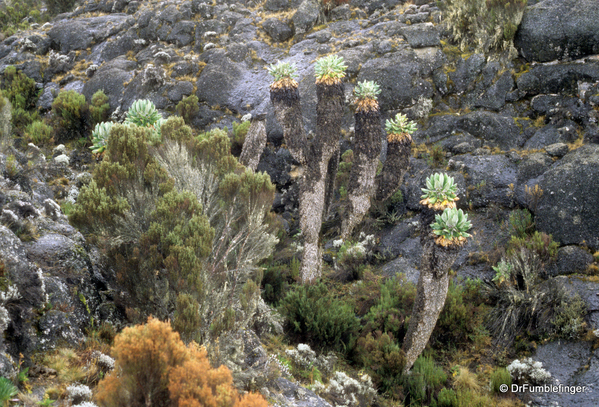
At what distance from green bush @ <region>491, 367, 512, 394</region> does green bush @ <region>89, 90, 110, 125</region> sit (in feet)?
51.3

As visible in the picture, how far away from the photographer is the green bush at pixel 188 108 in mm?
15578

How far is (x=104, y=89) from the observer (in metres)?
17.5

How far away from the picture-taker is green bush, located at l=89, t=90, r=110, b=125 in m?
16.1

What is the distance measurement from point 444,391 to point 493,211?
5.81 metres

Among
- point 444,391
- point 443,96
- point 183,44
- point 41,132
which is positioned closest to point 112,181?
point 444,391

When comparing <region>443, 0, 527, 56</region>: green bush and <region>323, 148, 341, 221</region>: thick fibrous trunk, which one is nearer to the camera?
<region>323, 148, 341, 221</region>: thick fibrous trunk

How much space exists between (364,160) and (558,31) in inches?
352

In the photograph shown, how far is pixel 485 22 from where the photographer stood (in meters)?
14.9

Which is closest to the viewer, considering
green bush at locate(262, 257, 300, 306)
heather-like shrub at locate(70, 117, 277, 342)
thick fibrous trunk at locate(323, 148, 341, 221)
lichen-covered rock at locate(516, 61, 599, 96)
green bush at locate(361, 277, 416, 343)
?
heather-like shrub at locate(70, 117, 277, 342)

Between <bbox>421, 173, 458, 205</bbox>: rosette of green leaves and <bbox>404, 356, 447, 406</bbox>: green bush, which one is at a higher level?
<bbox>421, 173, 458, 205</bbox>: rosette of green leaves

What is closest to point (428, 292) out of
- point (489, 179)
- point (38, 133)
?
point (489, 179)

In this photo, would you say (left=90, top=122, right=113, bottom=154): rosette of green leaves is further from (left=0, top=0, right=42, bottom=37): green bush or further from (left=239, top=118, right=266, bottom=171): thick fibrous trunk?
(left=0, top=0, right=42, bottom=37): green bush

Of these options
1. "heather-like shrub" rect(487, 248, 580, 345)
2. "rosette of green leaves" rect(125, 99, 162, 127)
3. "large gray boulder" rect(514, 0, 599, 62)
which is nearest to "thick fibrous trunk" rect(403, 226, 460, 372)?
"heather-like shrub" rect(487, 248, 580, 345)

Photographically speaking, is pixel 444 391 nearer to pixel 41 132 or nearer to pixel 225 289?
pixel 225 289
